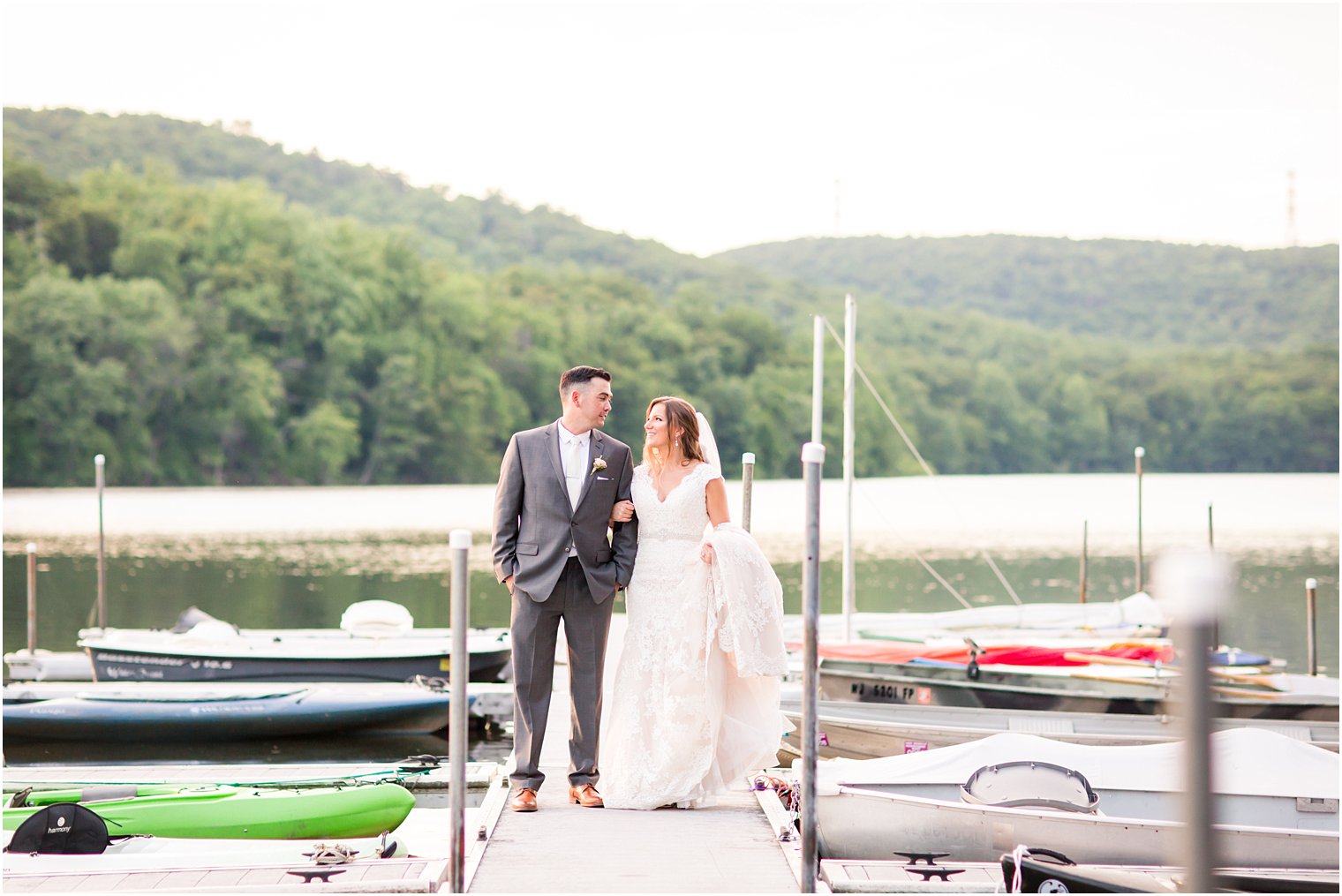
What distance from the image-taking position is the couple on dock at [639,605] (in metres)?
6.18

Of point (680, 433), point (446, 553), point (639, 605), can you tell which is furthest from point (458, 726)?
point (446, 553)

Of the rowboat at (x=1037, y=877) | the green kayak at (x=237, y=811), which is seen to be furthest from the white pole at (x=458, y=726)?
the green kayak at (x=237, y=811)

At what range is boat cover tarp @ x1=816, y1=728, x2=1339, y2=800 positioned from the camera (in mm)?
7023

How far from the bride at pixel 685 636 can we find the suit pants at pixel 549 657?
0.14m

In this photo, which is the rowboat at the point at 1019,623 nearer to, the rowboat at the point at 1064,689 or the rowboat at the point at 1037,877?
the rowboat at the point at 1064,689

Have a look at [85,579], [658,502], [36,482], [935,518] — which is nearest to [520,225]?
[36,482]

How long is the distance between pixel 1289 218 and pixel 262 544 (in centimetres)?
8589

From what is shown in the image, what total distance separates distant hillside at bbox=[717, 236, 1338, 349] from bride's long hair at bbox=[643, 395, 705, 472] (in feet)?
294

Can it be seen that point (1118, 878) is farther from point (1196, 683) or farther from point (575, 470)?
point (1196, 683)

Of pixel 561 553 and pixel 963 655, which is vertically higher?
pixel 561 553

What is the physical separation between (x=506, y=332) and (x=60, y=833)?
6701cm

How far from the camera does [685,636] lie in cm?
632

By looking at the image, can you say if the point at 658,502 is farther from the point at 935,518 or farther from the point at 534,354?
the point at 534,354

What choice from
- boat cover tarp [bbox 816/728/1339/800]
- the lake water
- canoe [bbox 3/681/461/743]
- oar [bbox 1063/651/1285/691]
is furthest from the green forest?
boat cover tarp [bbox 816/728/1339/800]
